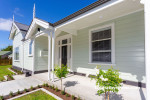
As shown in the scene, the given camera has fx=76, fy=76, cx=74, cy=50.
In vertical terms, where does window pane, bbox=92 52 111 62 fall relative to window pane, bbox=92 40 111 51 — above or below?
below

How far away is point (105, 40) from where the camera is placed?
146 inches

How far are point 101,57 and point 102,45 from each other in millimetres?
606

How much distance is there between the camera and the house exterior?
2637 millimetres

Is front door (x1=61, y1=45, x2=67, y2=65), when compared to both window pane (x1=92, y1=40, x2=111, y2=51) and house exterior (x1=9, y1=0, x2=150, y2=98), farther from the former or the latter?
window pane (x1=92, y1=40, x2=111, y2=51)

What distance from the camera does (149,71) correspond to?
1.39 meters

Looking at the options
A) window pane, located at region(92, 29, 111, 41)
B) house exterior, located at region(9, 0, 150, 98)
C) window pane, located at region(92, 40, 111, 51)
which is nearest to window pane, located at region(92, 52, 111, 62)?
house exterior, located at region(9, 0, 150, 98)

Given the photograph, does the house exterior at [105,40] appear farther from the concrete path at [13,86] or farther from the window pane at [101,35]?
the concrete path at [13,86]

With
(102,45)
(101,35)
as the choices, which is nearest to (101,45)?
(102,45)

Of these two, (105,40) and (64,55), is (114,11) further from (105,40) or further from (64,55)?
(64,55)

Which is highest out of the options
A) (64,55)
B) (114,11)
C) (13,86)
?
(114,11)

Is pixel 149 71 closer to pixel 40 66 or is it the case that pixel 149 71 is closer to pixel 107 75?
pixel 107 75

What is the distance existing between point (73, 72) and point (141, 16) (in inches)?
169

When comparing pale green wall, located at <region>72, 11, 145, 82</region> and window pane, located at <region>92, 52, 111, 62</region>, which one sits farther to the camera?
→ window pane, located at <region>92, 52, 111, 62</region>

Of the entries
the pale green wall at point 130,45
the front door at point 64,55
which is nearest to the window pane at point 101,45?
the pale green wall at point 130,45
